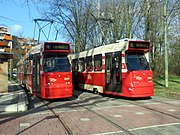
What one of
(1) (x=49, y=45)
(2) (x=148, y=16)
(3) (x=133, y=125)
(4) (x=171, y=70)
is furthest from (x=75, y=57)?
(4) (x=171, y=70)

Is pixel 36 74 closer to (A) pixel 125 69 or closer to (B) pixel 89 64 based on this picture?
(B) pixel 89 64

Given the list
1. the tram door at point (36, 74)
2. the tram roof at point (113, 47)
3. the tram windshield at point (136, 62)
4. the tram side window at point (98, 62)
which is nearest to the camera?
the tram windshield at point (136, 62)

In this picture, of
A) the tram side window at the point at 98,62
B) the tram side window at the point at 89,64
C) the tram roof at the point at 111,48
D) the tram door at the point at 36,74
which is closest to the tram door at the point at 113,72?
the tram roof at the point at 111,48

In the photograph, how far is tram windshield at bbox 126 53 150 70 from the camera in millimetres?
14870

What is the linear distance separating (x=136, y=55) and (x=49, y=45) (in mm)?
4916

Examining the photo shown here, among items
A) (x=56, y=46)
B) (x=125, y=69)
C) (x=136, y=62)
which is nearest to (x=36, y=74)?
(x=56, y=46)

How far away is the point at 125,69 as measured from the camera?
1474 cm

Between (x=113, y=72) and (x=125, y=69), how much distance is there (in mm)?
1146

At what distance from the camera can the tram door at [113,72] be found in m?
15.2

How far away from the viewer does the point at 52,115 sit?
1050 centimetres

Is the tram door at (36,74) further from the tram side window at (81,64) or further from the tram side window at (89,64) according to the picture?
the tram side window at (81,64)

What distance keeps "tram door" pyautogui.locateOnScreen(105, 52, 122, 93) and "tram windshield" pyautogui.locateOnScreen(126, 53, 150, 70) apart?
0.56m

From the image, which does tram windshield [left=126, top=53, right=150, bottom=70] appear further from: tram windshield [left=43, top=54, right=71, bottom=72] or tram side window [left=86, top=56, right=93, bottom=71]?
tram side window [left=86, top=56, right=93, bottom=71]

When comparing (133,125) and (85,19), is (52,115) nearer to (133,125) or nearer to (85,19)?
(133,125)
